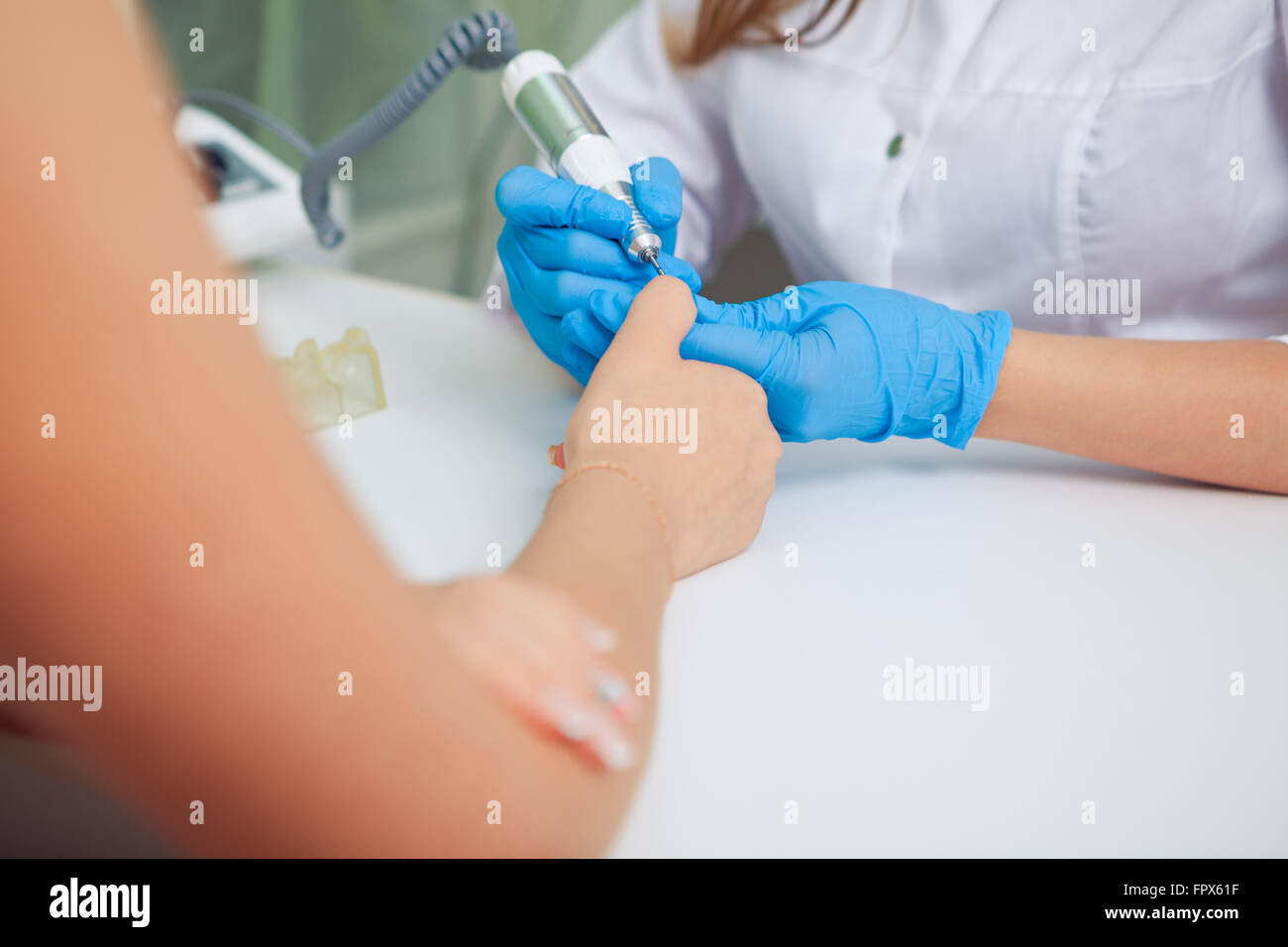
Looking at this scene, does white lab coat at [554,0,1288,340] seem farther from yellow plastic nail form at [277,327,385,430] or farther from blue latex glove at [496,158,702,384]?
yellow plastic nail form at [277,327,385,430]

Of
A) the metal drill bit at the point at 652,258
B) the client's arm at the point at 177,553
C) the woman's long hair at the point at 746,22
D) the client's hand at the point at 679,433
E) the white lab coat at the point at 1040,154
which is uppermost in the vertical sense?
the woman's long hair at the point at 746,22

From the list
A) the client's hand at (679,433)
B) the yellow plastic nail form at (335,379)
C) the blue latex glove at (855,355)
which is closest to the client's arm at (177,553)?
the client's hand at (679,433)

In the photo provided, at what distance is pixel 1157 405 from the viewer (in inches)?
29.1

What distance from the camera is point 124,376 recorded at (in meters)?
0.24

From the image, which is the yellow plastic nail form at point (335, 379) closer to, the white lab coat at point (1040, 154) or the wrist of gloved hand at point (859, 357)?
the wrist of gloved hand at point (859, 357)

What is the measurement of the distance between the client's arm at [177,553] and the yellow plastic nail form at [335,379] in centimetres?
56

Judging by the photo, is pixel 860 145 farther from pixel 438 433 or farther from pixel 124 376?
pixel 124 376

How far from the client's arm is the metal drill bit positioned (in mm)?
482

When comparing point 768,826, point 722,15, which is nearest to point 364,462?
point 768,826

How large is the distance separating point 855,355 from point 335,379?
447mm

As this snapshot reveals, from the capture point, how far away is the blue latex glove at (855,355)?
0.70 m

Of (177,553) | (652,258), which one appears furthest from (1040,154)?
(177,553)

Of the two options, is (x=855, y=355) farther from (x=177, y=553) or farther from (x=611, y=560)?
(x=177, y=553)

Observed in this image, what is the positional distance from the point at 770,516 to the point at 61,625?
0.54 m
